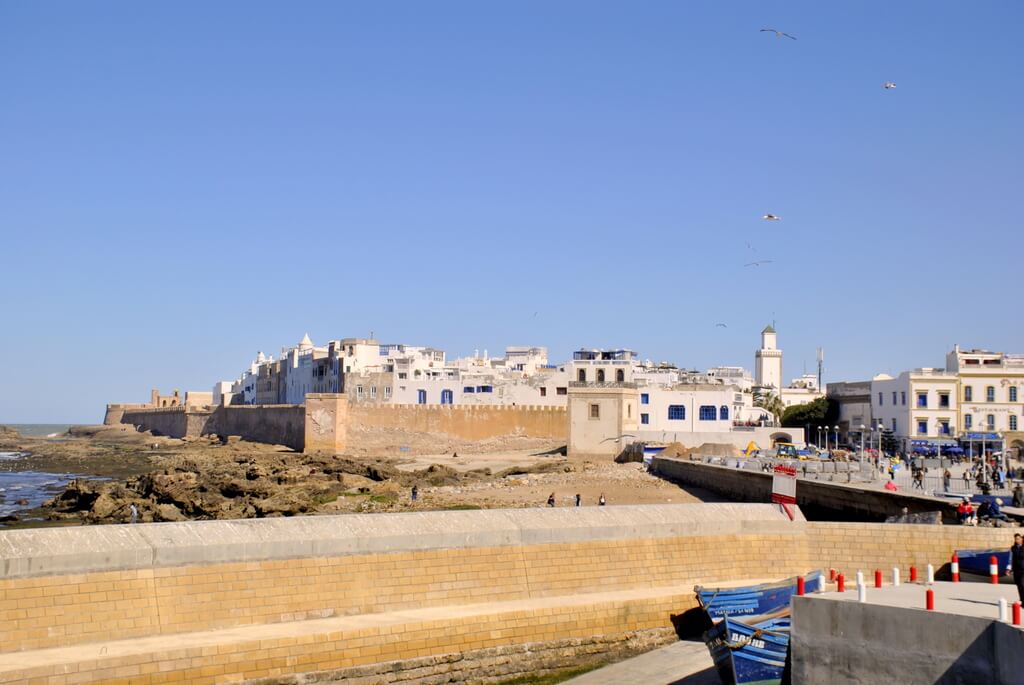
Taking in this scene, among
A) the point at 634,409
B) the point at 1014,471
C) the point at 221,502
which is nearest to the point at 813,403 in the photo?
the point at 634,409

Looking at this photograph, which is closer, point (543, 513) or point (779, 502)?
point (543, 513)

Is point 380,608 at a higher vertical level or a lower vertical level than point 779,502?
lower

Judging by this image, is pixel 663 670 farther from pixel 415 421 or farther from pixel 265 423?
pixel 265 423

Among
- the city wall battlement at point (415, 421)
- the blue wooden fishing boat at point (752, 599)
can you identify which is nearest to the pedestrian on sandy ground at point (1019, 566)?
the blue wooden fishing boat at point (752, 599)

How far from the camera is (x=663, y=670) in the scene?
14180mm

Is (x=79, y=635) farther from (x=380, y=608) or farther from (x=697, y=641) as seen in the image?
(x=697, y=641)

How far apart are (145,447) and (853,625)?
86.7m

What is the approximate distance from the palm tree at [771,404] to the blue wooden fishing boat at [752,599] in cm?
6860

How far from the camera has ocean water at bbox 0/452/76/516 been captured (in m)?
39.5

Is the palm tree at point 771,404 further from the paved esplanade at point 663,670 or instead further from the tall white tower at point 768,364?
the paved esplanade at point 663,670

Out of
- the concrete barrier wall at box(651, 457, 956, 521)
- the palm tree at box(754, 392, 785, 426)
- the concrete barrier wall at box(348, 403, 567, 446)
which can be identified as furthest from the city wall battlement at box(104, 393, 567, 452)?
the palm tree at box(754, 392, 785, 426)

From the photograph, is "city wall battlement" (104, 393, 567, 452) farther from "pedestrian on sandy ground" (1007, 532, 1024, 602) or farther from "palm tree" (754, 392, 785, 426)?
"pedestrian on sandy ground" (1007, 532, 1024, 602)

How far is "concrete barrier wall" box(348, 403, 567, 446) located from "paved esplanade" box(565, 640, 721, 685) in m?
50.8

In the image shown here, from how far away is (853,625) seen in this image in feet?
34.6
